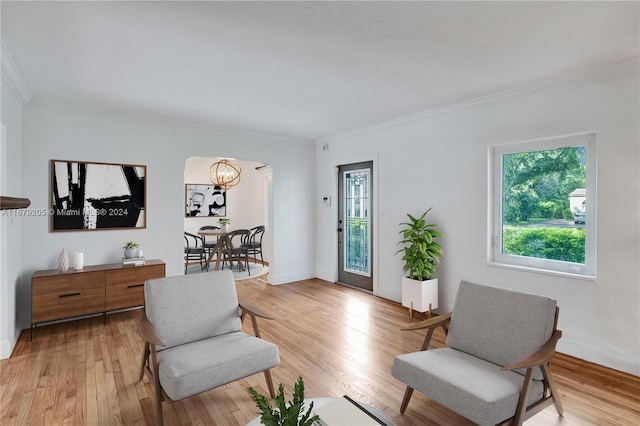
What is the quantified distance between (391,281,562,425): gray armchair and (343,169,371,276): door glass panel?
3171 mm

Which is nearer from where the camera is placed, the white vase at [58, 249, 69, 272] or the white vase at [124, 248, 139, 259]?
the white vase at [58, 249, 69, 272]

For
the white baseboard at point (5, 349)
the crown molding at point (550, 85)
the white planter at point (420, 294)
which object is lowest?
the white baseboard at point (5, 349)

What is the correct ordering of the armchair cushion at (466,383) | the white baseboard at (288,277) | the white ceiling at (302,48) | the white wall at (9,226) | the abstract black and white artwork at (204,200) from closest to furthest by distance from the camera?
the armchair cushion at (466,383) → the white ceiling at (302,48) → the white wall at (9,226) → the white baseboard at (288,277) → the abstract black and white artwork at (204,200)

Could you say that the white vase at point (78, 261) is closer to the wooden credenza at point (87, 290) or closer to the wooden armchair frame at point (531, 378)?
the wooden credenza at point (87, 290)

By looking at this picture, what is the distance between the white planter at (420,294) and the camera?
4172mm

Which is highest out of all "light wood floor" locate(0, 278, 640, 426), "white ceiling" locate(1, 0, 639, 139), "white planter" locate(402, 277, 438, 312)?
"white ceiling" locate(1, 0, 639, 139)

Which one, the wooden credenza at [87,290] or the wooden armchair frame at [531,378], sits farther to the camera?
the wooden credenza at [87,290]

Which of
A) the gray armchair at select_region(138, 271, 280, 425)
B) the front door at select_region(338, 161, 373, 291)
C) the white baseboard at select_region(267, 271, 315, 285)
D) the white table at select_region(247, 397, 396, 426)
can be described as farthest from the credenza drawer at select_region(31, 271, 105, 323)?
the front door at select_region(338, 161, 373, 291)

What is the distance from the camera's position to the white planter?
4172 millimetres

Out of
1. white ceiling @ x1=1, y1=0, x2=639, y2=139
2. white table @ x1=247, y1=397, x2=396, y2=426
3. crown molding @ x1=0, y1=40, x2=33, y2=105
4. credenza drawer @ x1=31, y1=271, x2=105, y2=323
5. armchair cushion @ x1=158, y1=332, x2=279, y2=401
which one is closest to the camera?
white table @ x1=247, y1=397, x2=396, y2=426

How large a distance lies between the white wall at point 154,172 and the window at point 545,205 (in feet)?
11.0

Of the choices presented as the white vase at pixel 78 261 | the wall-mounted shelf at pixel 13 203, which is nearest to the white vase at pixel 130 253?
the white vase at pixel 78 261

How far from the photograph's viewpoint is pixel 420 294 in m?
4.16

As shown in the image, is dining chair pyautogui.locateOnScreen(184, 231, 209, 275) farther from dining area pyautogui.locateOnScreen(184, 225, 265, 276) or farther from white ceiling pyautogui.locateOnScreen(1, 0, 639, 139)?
white ceiling pyautogui.locateOnScreen(1, 0, 639, 139)
